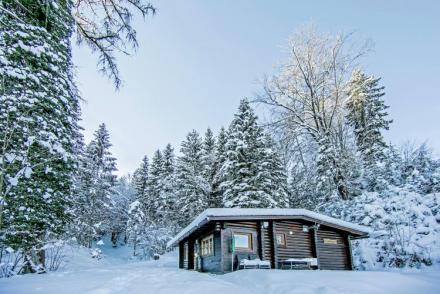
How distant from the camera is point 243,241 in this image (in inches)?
575

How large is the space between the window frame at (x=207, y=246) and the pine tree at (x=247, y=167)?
275 inches

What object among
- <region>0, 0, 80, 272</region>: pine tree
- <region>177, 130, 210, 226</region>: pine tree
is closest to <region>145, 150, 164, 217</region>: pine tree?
<region>177, 130, 210, 226</region>: pine tree

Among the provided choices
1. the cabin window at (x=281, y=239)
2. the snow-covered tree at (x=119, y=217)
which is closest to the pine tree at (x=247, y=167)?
the cabin window at (x=281, y=239)

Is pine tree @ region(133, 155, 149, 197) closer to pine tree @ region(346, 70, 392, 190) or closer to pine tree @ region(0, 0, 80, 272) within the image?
pine tree @ region(0, 0, 80, 272)

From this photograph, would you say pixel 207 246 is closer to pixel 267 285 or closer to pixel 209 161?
pixel 267 285

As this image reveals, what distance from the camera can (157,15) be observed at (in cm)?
525

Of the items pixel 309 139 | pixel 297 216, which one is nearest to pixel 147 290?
pixel 297 216

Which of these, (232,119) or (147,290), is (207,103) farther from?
(147,290)

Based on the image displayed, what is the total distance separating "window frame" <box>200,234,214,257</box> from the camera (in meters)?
15.4

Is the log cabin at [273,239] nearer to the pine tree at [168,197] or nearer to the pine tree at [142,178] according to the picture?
the pine tree at [168,197]

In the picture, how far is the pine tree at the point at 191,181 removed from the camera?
98.0ft

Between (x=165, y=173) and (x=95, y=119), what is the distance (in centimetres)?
3090

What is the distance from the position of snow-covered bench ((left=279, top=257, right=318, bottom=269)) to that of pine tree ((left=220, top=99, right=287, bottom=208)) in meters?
8.76

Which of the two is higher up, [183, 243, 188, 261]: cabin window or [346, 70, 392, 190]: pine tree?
[346, 70, 392, 190]: pine tree
